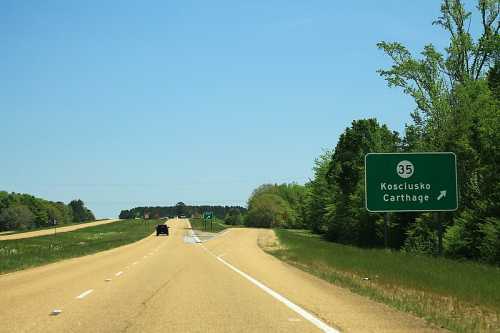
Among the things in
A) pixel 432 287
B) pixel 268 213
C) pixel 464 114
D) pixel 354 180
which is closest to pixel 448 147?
pixel 464 114

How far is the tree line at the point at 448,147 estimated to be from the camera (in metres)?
35.6

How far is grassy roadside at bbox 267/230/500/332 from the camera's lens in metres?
12.9

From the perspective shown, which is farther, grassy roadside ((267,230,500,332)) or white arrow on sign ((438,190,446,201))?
white arrow on sign ((438,190,446,201))

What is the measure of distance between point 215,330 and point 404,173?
64.8 ft

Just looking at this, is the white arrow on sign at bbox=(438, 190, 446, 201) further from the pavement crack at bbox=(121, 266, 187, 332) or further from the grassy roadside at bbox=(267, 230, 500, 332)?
the pavement crack at bbox=(121, 266, 187, 332)

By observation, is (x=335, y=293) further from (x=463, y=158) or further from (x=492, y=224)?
(x=463, y=158)

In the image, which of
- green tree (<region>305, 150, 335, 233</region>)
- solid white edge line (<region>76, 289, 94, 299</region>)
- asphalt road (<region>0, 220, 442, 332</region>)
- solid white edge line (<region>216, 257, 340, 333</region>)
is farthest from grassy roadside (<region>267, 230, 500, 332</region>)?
green tree (<region>305, 150, 335, 233</region>)

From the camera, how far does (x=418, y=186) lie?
28.3 m

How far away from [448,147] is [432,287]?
2672cm

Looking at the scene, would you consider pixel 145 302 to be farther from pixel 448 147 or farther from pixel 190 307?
pixel 448 147

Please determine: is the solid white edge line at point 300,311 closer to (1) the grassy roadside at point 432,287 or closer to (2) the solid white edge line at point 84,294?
(1) the grassy roadside at point 432,287

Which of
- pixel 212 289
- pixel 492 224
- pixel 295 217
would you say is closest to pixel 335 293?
pixel 212 289

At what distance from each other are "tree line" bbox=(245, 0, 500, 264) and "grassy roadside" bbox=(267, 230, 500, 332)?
12.7 ft

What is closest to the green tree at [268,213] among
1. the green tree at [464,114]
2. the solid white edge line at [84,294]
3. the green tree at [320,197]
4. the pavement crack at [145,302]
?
the green tree at [320,197]
